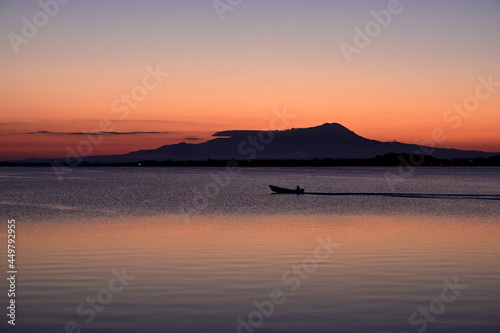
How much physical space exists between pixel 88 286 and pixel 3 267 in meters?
5.30

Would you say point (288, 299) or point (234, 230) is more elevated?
point (234, 230)

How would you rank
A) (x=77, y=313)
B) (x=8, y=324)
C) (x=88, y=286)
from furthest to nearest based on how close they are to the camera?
1. (x=88, y=286)
2. (x=77, y=313)
3. (x=8, y=324)

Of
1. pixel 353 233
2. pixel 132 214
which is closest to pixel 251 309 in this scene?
pixel 353 233

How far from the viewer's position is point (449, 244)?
100.0 ft

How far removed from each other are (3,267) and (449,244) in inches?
821

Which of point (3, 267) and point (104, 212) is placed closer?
point (3, 267)

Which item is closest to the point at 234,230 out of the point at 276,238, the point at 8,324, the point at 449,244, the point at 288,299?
the point at 276,238

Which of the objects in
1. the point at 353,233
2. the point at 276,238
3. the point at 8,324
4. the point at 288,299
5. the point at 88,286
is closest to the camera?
the point at 8,324

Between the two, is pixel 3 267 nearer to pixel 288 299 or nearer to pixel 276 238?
pixel 288 299

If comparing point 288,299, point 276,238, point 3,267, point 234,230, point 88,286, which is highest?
point 234,230

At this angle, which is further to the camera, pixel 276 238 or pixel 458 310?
pixel 276 238

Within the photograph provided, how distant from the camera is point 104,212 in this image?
174 feet

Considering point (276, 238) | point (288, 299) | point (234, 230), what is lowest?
point (288, 299)

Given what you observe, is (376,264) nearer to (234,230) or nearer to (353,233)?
(353,233)
